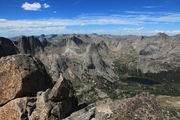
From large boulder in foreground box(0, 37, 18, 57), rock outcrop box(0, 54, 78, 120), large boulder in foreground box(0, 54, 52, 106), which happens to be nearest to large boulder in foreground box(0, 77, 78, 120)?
rock outcrop box(0, 54, 78, 120)

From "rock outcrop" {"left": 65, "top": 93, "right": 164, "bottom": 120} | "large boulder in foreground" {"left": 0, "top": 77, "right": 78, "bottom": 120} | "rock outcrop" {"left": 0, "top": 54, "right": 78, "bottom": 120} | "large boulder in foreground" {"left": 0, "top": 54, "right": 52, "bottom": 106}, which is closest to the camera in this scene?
"rock outcrop" {"left": 65, "top": 93, "right": 164, "bottom": 120}

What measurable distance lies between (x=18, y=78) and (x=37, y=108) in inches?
197

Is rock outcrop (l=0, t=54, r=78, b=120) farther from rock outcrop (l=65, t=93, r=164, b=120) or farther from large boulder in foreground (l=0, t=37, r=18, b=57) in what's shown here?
large boulder in foreground (l=0, t=37, r=18, b=57)

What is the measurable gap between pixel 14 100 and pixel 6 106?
1355mm

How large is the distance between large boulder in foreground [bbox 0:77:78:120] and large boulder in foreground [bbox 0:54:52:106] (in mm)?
1346

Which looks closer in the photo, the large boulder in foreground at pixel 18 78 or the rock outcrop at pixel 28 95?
the rock outcrop at pixel 28 95

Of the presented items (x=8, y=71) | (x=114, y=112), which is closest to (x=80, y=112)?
(x=114, y=112)

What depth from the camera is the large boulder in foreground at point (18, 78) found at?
109 ft

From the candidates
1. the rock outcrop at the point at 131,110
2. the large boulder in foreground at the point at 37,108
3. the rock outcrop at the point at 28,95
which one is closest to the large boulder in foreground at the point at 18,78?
the rock outcrop at the point at 28,95

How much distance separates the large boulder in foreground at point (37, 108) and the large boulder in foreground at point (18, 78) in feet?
4.42

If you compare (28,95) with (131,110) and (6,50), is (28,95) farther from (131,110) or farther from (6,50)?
(6,50)

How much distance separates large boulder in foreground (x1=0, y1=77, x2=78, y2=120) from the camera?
31.2 m

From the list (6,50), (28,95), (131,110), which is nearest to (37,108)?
(28,95)

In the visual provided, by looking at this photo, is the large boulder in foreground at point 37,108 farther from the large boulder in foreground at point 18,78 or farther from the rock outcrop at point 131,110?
the rock outcrop at point 131,110
